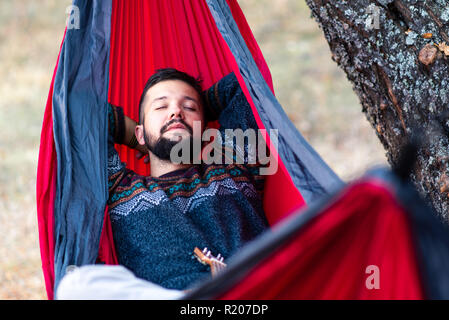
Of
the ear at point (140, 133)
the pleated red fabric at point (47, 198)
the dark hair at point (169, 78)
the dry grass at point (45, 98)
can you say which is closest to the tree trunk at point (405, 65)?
the dark hair at point (169, 78)

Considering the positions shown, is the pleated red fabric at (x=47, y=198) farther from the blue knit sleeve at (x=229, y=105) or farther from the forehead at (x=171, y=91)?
the blue knit sleeve at (x=229, y=105)

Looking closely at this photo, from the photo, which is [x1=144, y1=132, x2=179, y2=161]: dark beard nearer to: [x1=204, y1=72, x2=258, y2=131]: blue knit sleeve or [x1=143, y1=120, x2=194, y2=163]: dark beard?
[x1=143, y1=120, x2=194, y2=163]: dark beard

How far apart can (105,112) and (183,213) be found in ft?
1.61

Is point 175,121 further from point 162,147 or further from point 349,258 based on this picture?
point 349,258

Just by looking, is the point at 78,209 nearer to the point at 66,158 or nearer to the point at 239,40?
the point at 66,158

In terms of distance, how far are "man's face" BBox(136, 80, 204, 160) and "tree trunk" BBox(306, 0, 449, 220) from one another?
2.01ft

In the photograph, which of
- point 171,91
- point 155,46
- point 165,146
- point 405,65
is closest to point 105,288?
point 165,146

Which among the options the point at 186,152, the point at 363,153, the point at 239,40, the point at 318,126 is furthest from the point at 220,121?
the point at 318,126

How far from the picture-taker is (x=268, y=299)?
1.17 metres

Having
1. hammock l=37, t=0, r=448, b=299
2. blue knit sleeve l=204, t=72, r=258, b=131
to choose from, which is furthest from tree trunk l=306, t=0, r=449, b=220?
blue knit sleeve l=204, t=72, r=258, b=131

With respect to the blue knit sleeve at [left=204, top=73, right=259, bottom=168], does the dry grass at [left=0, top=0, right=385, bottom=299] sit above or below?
above

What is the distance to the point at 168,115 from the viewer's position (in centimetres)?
203

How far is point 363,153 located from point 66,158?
3.89 meters

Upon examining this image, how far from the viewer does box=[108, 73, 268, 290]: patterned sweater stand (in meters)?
1.68
